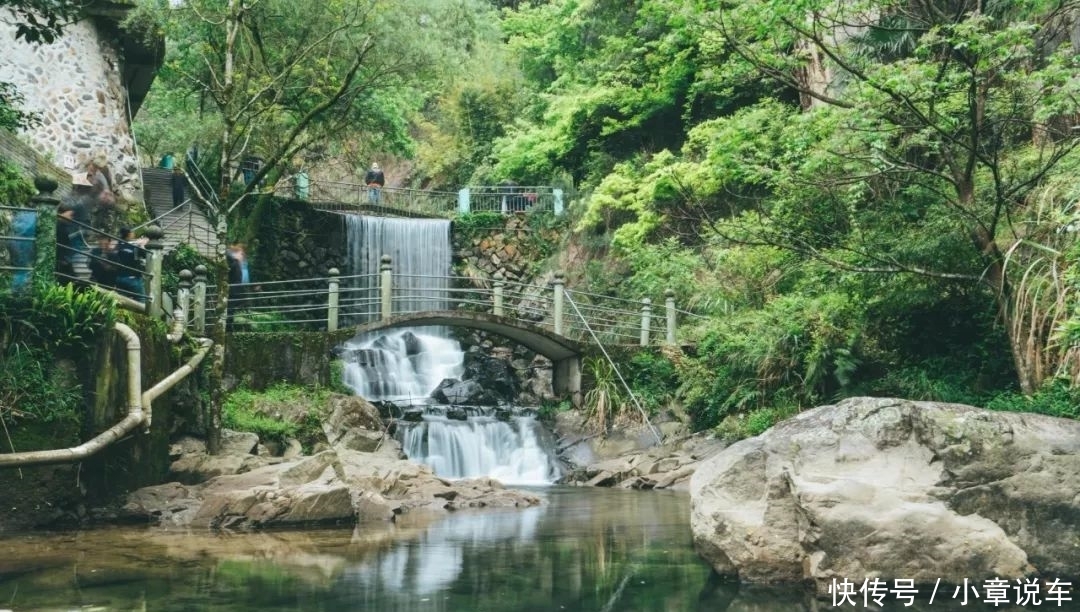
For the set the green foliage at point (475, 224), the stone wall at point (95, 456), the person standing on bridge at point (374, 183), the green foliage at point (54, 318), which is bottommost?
the stone wall at point (95, 456)

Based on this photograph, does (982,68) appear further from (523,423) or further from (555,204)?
(555,204)

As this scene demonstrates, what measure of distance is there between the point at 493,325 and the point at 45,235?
9919 millimetres

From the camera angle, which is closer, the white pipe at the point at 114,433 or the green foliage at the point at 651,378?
the white pipe at the point at 114,433

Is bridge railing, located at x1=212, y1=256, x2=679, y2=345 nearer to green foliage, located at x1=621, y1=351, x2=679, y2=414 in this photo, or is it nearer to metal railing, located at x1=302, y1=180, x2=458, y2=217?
green foliage, located at x1=621, y1=351, x2=679, y2=414

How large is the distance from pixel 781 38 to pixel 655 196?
10790 millimetres

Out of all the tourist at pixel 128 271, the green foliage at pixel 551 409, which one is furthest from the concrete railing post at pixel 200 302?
the green foliage at pixel 551 409

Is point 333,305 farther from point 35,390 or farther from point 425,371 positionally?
point 35,390

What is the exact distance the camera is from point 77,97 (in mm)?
16406

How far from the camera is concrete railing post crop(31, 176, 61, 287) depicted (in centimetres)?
920

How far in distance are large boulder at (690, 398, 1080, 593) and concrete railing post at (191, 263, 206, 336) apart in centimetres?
917

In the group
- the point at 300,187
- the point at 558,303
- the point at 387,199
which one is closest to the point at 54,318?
the point at 558,303

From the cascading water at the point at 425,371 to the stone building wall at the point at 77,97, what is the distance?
4.61 meters

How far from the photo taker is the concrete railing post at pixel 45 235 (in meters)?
9.20

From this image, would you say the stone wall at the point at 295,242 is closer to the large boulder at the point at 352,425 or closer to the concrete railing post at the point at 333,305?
the concrete railing post at the point at 333,305
